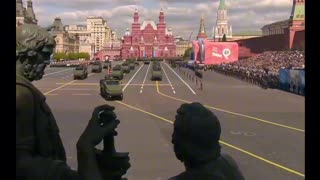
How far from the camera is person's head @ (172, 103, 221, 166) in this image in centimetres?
165

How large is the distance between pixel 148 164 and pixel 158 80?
126 ft

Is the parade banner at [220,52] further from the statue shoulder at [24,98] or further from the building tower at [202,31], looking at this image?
the statue shoulder at [24,98]

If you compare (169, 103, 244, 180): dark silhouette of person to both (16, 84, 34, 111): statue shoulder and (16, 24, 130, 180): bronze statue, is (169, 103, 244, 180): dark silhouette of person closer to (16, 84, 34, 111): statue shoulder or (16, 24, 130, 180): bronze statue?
(16, 24, 130, 180): bronze statue

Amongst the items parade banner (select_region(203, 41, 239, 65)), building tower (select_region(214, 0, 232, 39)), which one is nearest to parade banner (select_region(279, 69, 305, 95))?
parade banner (select_region(203, 41, 239, 65))

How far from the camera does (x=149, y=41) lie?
164m

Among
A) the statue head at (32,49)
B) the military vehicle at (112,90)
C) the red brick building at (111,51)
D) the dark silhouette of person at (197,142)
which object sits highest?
the red brick building at (111,51)

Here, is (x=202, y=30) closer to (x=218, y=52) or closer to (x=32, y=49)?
(x=218, y=52)

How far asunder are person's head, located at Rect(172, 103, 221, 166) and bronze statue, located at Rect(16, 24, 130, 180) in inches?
10.8

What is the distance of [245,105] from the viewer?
26.5m

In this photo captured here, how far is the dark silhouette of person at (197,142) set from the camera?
5.42ft

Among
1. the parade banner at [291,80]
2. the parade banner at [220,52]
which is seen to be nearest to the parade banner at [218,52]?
the parade banner at [220,52]

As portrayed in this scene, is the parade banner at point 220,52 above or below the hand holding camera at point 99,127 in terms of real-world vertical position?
above

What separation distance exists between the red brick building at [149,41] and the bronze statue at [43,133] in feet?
518

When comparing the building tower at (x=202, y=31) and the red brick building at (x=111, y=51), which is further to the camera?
the red brick building at (x=111, y=51)
